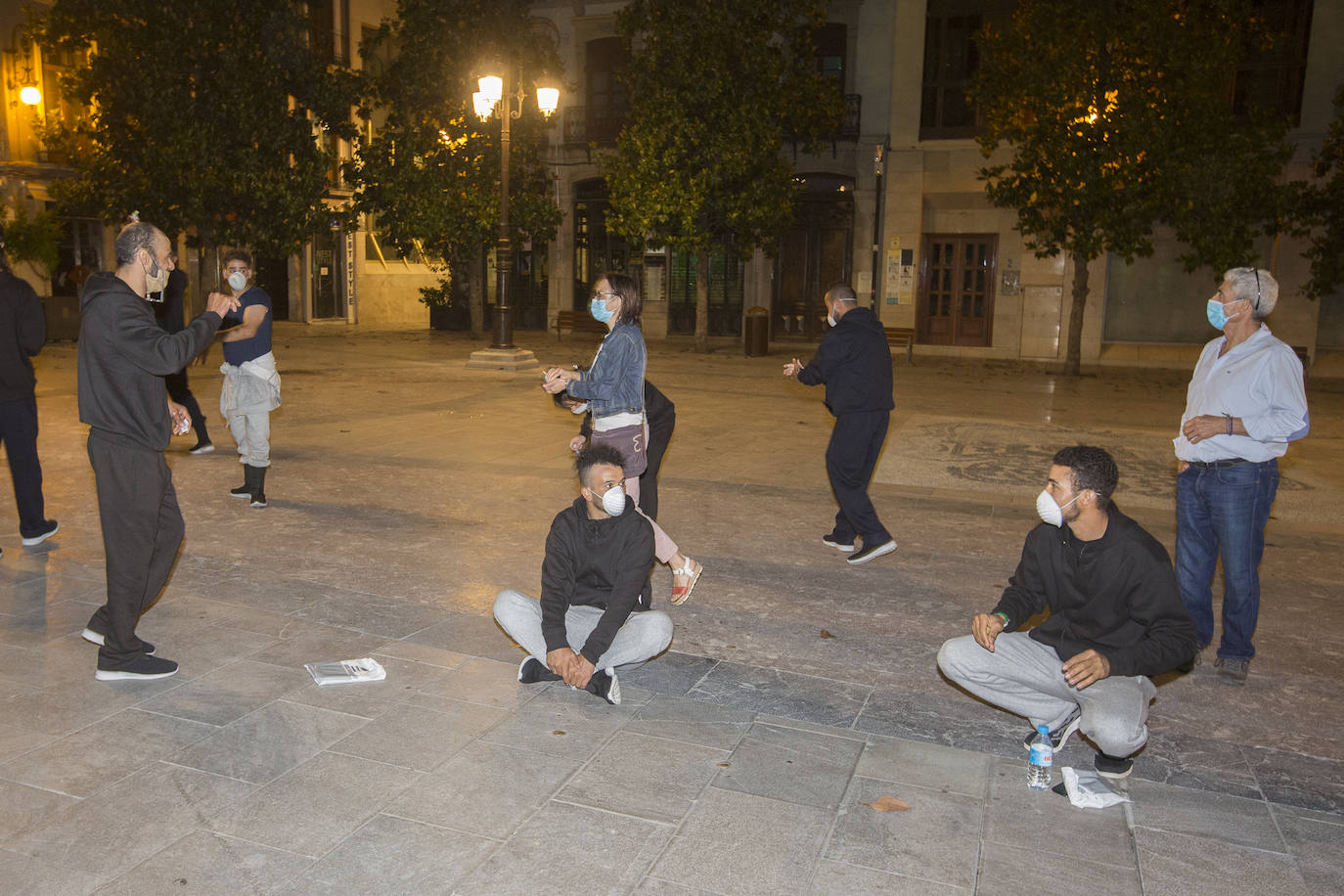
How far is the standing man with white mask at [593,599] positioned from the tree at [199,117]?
18.8m

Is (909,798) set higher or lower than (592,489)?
lower

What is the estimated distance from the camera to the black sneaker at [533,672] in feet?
15.6

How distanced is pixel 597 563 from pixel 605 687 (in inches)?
21.2

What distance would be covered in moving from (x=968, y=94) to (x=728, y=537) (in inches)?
626

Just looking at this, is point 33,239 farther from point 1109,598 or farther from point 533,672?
point 1109,598

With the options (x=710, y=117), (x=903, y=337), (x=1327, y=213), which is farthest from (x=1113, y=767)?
(x=1327, y=213)

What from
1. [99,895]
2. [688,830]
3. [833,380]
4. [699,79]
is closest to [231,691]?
[99,895]

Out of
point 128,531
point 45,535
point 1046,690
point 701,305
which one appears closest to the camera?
point 1046,690

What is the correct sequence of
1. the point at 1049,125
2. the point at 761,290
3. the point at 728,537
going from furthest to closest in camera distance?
1. the point at 761,290
2. the point at 1049,125
3. the point at 728,537

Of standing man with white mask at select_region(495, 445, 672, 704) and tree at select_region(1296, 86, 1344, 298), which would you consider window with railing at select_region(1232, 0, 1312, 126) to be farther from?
standing man with white mask at select_region(495, 445, 672, 704)

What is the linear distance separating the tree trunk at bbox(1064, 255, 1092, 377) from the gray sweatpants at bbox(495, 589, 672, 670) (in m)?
16.2

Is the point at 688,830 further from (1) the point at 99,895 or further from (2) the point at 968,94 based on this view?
(2) the point at 968,94

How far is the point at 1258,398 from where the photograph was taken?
479cm

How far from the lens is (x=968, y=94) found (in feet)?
67.2
